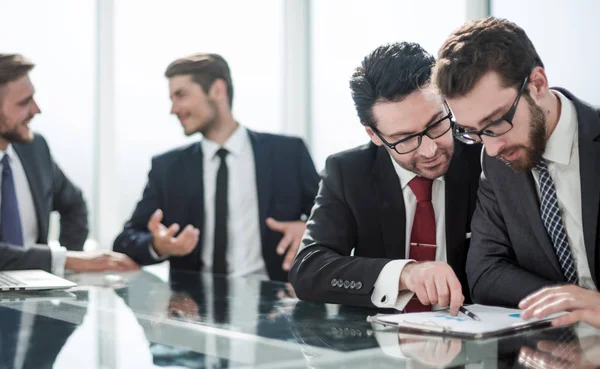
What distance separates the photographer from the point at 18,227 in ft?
13.0

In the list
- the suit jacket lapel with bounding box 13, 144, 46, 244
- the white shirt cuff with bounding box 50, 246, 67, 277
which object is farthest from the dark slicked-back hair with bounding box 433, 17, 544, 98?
the suit jacket lapel with bounding box 13, 144, 46, 244

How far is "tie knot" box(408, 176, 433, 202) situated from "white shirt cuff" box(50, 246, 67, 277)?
5.20ft

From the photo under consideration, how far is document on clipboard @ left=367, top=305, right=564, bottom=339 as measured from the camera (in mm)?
1712

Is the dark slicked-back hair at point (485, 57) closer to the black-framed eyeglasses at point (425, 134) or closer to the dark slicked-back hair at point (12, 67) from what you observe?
the black-framed eyeglasses at point (425, 134)

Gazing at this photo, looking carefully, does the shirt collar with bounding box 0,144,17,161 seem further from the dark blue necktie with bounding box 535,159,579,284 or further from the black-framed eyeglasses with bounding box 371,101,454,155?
the dark blue necktie with bounding box 535,159,579,284

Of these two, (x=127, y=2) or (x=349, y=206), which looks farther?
(x=127, y=2)

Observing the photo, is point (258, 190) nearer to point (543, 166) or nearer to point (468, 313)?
point (543, 166)

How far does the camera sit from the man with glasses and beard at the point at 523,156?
2207 millimetres

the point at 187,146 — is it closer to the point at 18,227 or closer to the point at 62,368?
the point at 18,227

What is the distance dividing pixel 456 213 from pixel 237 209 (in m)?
1.91

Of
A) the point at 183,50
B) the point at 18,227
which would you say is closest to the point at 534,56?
the point at 18,227

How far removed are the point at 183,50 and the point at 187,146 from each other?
2282mm

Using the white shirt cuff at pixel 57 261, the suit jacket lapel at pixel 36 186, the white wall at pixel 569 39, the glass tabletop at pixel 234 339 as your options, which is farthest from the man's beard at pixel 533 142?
the suit jacket lapel at pixel 36 186

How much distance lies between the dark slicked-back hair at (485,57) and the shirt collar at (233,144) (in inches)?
92.6
